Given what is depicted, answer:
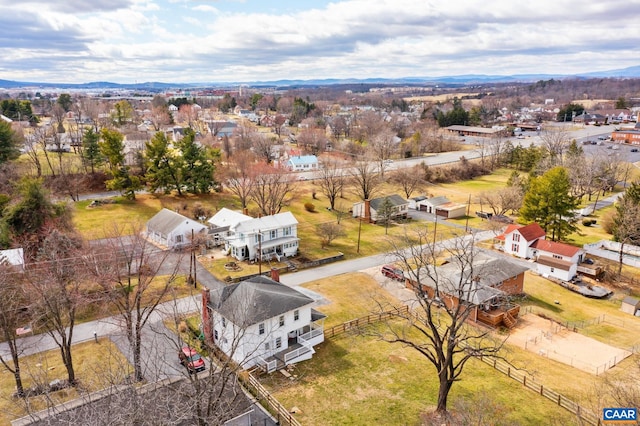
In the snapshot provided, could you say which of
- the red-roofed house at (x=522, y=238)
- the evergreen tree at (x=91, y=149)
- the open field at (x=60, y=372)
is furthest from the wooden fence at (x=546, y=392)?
the evergreen tree at (x=91, y=149)

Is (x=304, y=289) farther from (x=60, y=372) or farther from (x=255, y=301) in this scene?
(x=60, y=372)

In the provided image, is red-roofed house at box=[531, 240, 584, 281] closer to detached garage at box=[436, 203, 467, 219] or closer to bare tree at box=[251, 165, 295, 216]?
detached garage at box=[436, 203, 467, 219]

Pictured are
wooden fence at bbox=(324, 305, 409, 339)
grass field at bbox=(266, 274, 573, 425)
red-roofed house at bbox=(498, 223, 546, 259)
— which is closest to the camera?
grass field at bbox=(266, 274, 573, 425)

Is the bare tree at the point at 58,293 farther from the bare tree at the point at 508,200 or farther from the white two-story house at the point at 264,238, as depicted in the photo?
the bare tree at the point at 508,200

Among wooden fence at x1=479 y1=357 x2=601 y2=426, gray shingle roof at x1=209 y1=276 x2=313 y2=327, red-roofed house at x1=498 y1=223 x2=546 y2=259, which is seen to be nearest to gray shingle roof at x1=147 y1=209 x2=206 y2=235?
gray shingle roof at x1=209 y1=276 x2=313 y2=327

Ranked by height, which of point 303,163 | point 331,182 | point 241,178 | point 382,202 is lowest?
point 382,202

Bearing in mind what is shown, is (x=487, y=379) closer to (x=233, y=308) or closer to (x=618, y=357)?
(x=618, y=357)

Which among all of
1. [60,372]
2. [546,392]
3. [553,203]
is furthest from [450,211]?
[60,372]
